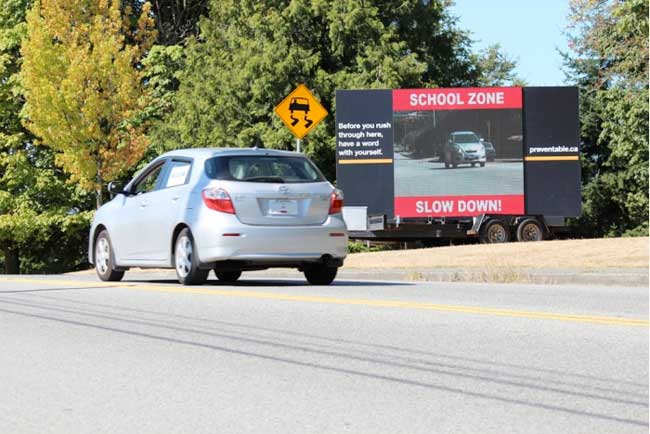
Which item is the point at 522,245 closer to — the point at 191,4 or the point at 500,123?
the point at 500,123

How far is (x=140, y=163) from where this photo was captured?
45.8 m

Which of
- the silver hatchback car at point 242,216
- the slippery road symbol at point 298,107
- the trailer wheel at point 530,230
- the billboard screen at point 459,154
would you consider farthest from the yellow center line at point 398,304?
the trailer wheel at point 530,230

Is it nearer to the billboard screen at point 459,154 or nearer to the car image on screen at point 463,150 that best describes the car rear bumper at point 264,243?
the billboard screen at point 459,154

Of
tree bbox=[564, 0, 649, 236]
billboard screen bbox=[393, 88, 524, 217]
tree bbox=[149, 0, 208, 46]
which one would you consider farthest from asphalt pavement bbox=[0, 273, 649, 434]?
tree bbox=[149, 0, 208, 46]

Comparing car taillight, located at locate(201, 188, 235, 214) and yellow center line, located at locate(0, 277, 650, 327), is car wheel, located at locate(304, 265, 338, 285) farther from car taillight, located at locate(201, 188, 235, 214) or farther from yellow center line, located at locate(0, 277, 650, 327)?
yellow center line, located at locate(0, 277, 650, 327)

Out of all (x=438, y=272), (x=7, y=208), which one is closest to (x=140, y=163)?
(x=7, y=208)

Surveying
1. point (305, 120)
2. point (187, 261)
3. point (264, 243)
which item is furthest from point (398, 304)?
point (305, 120)

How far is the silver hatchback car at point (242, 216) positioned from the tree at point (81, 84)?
1986cm

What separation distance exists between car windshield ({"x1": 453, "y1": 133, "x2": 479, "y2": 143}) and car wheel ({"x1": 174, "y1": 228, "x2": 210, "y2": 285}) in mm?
20142

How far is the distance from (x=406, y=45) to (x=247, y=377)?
3553 cm

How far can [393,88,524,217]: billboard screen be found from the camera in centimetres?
3431

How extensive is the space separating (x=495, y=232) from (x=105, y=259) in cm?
1901

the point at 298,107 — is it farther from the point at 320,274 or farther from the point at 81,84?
the point at 81,84

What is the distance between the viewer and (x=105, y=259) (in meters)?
17.4
